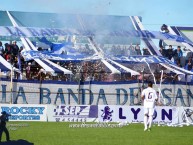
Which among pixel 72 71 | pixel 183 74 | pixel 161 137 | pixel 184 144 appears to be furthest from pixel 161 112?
pixel 184 144

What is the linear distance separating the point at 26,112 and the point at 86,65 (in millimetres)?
6794

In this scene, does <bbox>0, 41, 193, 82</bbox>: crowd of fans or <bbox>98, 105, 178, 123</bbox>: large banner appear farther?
<bbox>0, 41, 193, 82</bbox>: crowd of fans

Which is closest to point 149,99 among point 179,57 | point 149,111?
point 149,111

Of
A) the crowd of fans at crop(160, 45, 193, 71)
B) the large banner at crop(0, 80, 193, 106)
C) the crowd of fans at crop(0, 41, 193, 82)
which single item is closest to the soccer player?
the large banner at crop(0, 80, 193, 106)

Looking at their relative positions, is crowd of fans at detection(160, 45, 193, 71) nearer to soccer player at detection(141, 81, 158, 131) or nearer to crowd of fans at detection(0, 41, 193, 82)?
crowd of fans at detection(0, 41, 193, 82)

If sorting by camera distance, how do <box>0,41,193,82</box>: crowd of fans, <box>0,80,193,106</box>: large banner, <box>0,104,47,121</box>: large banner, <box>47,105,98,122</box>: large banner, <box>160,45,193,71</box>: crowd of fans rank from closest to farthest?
<box>0,104,47,121</box>: large banner, <box>47,105,98,122</box>: large banner, <box>0,80,193,106</box>: large banner, <box>0,41,193,82</box>: crowd of fans, <box>160,45,193,71</box>: crowd of fans

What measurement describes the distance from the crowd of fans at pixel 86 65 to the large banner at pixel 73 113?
213 centimetres

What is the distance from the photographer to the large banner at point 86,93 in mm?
30109

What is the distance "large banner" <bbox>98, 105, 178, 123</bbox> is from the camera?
28.8 metres

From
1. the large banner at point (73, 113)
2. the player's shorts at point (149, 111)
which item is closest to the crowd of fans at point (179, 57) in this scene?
the large banner at point (73, 113)

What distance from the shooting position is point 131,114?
95.4 ft

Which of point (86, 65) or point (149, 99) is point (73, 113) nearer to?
point (86, 65)

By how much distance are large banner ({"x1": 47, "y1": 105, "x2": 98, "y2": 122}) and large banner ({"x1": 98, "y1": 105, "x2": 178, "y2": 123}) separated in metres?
0.43

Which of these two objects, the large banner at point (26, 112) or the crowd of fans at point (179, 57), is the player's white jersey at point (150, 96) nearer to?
the large banner at point (26, 112)
